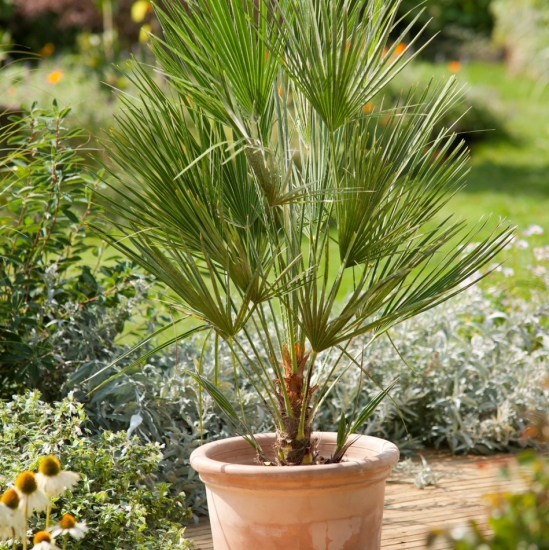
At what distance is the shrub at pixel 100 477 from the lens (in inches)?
81.1

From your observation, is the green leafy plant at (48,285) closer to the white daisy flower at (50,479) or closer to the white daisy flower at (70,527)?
the white daisy flower at (50,479)

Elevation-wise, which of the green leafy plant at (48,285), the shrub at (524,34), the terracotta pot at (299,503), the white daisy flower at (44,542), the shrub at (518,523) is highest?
the shrub at (524,34)

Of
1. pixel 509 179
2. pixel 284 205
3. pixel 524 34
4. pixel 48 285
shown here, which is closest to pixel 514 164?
pixel 509 179

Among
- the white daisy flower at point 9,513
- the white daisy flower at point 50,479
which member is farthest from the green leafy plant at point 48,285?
the white daisy flower at point 9,513

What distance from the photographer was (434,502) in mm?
2652

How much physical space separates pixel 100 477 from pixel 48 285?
3.26ft

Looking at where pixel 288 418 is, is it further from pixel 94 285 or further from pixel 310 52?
pixel 94 285

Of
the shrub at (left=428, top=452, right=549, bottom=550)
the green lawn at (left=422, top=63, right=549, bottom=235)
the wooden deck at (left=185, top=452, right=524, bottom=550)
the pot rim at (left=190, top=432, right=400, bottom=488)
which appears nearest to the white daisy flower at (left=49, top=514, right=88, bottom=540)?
the pot rim at (left=190, top=432, right=400, bottom=488)

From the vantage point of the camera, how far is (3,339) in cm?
268

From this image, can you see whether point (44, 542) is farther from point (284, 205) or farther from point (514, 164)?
point (514, 164)

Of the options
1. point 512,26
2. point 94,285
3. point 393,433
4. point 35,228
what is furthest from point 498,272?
point 512,26

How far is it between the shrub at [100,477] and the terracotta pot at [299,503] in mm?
267

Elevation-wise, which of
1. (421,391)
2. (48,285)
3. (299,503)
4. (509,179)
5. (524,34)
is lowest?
(299,503)

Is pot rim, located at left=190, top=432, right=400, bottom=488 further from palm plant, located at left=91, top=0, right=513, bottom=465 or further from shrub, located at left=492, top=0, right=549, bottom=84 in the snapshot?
shrub, located at left=492, top=0, right=549, bottom=84
